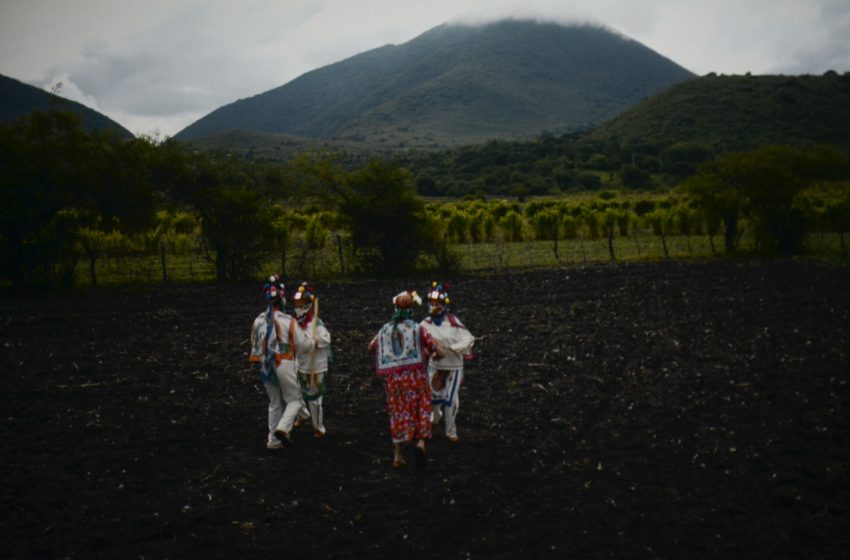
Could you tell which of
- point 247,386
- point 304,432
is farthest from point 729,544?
point 247,386

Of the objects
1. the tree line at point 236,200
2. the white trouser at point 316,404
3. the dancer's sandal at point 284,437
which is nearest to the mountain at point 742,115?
the tree line at point 236,200

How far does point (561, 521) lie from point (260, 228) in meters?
18.3

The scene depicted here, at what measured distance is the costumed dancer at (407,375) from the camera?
732cm

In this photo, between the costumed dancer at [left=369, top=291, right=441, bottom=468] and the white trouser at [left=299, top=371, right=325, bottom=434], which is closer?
the costumed dancer at [left=369, top=291, right=441, bottom=468]

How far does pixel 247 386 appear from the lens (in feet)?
34.6

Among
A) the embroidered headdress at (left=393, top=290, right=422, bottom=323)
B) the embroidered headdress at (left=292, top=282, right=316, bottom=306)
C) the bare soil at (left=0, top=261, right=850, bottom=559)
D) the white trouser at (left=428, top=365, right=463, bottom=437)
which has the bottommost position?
the bare soil at (left=0, top=261, right=850, bottom=559)

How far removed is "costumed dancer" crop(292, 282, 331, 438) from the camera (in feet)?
25.9

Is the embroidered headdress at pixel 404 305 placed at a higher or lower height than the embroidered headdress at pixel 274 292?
lower

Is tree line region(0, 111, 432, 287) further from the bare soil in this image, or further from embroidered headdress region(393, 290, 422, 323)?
embroidered headdress region(393, 290, 422, 323)

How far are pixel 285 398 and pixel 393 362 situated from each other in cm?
144

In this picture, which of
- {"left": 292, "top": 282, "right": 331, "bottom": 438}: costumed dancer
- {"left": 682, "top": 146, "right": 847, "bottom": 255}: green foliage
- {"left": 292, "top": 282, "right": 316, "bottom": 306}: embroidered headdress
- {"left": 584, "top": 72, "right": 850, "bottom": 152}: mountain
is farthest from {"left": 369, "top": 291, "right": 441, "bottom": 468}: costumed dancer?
{"left": 584, "top": 72, "right": 850, "bottom": 152}: mountain

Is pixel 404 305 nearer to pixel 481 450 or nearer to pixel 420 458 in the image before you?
pixel 420 458

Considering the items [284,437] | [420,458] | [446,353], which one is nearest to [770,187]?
[446,353]

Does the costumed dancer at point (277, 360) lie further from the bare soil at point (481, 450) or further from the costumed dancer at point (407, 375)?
the costumed dancer at point (407, 375)
